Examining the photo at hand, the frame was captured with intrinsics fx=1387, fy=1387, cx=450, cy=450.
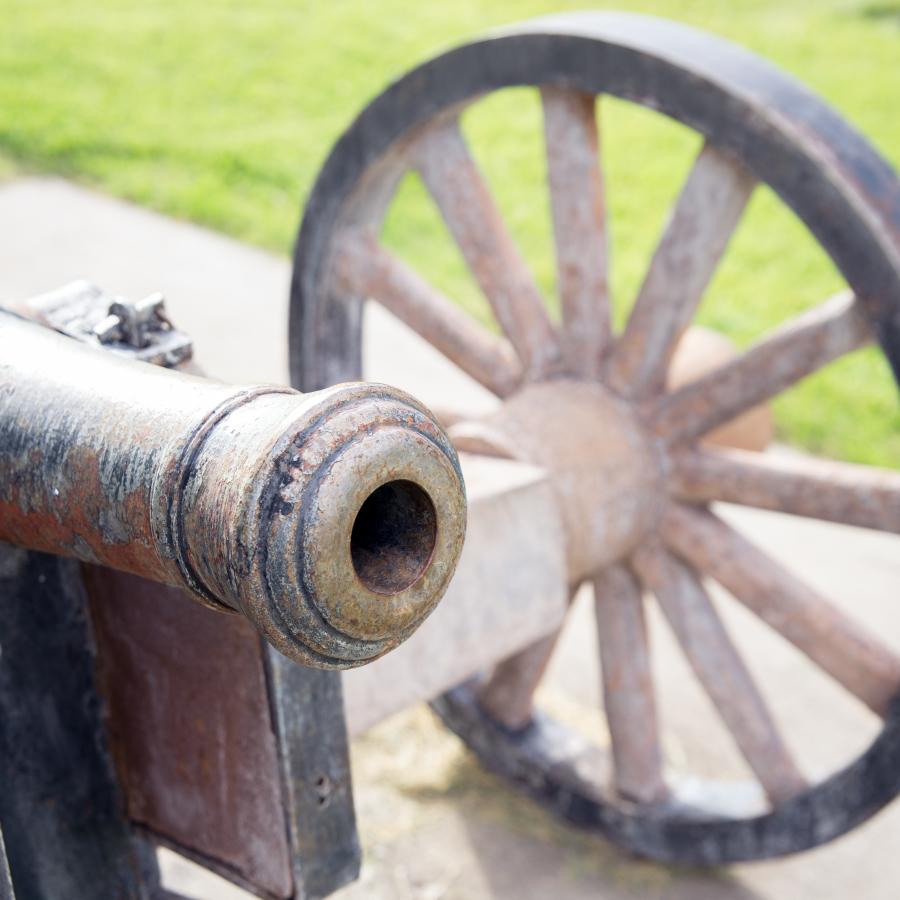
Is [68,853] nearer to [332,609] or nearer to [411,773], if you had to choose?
[332,609]

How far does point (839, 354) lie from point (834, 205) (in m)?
0.28

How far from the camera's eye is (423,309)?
2734 millimetres

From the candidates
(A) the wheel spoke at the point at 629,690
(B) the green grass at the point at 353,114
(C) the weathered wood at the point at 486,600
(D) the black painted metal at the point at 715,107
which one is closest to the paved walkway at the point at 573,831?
(A) the wheel spoke at the point at 629,690

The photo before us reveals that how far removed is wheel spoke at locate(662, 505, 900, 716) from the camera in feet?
7.47

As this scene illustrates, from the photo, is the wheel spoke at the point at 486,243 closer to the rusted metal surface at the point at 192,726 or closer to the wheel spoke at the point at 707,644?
the wheel spoke at the point at 707,644

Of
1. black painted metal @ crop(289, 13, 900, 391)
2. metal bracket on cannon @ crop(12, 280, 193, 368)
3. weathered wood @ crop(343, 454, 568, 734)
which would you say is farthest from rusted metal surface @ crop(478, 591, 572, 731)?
metal bracket on cannon @ crop(12, 280, 193, 368)

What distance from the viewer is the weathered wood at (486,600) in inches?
79.2

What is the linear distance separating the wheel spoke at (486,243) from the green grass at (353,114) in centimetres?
185

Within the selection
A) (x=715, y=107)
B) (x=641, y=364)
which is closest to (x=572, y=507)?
(x=641, y=364)

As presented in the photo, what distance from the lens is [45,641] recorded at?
1696 millimetres

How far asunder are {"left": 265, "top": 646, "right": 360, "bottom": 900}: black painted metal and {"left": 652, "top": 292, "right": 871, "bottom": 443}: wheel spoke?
3.32ft

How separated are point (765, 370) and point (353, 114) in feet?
16.1

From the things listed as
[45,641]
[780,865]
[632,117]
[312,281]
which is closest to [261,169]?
[632,117]

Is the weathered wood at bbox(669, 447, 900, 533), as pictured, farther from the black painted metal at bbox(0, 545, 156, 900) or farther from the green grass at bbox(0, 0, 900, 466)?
the green grass at bbox(0, 0, 900, 466)
